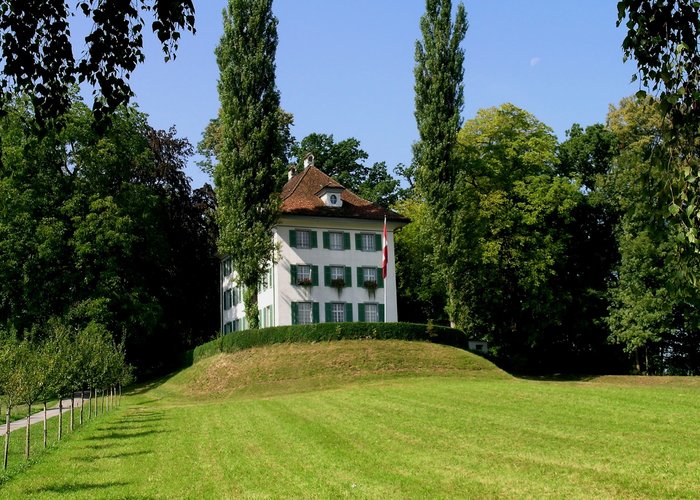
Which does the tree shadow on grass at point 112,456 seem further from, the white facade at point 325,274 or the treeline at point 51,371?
the white facade at point 325,274

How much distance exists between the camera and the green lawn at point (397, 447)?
478 inches

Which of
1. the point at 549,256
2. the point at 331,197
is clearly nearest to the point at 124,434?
the point at 331,197

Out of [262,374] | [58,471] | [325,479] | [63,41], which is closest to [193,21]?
[63,41]

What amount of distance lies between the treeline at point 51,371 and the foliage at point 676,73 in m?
13.9

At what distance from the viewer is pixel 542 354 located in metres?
53.5

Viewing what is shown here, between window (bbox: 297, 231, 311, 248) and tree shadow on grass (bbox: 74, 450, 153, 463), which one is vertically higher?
window (bbox: 297, 231, 311, 248)

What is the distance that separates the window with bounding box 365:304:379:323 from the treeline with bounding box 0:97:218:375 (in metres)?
13.2

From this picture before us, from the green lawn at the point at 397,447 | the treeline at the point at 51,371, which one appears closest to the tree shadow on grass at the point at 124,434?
the green lawn at the point at 397,447

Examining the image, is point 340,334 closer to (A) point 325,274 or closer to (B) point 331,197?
(A) point 325,274

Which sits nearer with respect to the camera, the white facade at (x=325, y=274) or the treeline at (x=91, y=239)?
the treeline at (x=91, y=239)

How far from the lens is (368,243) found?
157 ft

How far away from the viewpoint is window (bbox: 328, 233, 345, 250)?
154ft

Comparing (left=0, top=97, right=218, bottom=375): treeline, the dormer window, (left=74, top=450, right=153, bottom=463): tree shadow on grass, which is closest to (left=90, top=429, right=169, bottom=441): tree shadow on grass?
(left=74, top=450, right=153, bottom=463): tree shadow on grass

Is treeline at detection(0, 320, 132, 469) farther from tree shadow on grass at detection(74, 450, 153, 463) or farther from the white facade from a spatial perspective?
the white facade
